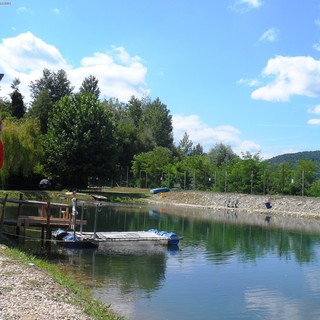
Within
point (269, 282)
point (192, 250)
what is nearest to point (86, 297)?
point (269, 282)

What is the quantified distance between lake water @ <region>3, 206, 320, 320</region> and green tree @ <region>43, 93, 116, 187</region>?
25.6 meters

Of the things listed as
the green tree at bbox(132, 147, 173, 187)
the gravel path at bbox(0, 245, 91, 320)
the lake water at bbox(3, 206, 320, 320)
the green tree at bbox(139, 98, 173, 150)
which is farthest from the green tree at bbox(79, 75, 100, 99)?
the gravel path at bbox(0, 245, 91, 320)

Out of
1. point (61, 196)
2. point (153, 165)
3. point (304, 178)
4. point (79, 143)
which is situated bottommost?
point (61, 196)

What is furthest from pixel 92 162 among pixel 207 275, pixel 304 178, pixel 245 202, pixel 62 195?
pixel 207 275

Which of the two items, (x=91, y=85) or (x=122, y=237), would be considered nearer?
(x=122, y=237)

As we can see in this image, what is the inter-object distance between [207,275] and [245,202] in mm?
35960

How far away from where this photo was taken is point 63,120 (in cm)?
5806

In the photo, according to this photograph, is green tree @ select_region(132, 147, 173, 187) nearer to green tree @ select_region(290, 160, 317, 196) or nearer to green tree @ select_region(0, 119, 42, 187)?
green tree @ select_region(290, 160, 317, 196)

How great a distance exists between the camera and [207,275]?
713 inches

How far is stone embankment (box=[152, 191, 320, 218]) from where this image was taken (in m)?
48.6

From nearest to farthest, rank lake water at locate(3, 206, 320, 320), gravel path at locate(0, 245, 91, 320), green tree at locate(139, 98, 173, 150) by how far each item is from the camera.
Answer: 1. gravel path at locate(0, 245, 91, 320)
2. lake water at locate(3, 206, 320, 320)
3. green tree at locate(139, 98, 173, 150)

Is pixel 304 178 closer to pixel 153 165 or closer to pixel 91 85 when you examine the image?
pixel 153 165

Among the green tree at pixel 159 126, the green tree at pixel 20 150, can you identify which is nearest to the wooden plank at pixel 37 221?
the green tree at pixel 20 150

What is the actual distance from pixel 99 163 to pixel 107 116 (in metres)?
6.23
